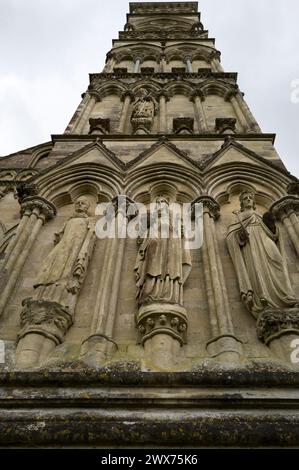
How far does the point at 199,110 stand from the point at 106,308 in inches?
384

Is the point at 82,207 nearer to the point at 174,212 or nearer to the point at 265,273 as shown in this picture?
the point at 174,212

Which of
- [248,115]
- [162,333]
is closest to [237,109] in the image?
[248,115]

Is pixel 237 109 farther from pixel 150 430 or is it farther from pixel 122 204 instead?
pixel 150 430

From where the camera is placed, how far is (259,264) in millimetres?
6629

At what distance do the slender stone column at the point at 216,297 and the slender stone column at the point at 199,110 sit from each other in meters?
5.16

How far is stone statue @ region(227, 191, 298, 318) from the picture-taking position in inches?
238

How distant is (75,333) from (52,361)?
72 centimetres

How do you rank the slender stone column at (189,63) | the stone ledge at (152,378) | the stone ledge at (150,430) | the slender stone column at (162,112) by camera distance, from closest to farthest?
the stone ledge at (150,430)
the stone ledge at (152,378)
the slender stone column at (162,112)
the slender stone column at (189,63)

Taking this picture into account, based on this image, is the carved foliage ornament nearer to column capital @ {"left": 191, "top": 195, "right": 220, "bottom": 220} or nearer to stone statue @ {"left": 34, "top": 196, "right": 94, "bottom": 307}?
stone statue @ {"left": 34, "top": 196, "right": 94, "bottom": 307}

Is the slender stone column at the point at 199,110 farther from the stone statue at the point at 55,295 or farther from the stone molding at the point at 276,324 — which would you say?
the stone molding at the point at 276,324

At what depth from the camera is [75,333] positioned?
601cm

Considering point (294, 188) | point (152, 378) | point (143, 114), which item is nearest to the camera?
point (152, 378)

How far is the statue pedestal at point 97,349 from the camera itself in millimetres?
5309

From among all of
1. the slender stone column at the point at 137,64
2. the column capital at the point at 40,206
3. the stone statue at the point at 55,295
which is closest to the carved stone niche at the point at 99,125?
the column capital at the point at 40,206
